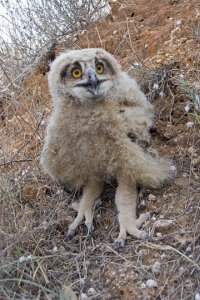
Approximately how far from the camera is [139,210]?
3.84 meters

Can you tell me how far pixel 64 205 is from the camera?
4.06 metres

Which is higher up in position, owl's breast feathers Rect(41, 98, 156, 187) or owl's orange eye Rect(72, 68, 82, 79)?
owl's orange eye Rect(72, 68, 82, 79)

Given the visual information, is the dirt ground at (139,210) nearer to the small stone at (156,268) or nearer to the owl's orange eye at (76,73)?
the small stone at (156,268)

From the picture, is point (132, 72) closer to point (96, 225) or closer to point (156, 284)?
point (96, 225)

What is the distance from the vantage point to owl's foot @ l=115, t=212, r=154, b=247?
11.6 feet

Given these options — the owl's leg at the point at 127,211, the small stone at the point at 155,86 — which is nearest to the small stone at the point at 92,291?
the owl's leg at the point at 127,211

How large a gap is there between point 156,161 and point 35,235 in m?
1.07

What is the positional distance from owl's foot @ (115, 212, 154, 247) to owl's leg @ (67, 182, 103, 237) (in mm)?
283

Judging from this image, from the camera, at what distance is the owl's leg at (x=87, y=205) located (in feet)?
12.6

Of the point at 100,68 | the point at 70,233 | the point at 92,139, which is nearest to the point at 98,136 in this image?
the point at 92,139

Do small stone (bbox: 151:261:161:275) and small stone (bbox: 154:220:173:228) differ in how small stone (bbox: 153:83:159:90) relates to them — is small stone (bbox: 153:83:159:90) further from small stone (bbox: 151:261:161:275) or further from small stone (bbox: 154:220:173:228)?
small stone (bbox: 151:261:161:275)

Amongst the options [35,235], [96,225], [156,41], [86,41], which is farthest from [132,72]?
[35,235]

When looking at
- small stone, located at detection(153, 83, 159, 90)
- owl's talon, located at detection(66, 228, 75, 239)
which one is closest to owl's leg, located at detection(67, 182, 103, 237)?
owl's talon, located at detection(66, 228, 75, 239)

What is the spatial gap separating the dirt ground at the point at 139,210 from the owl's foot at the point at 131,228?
0.13ft
